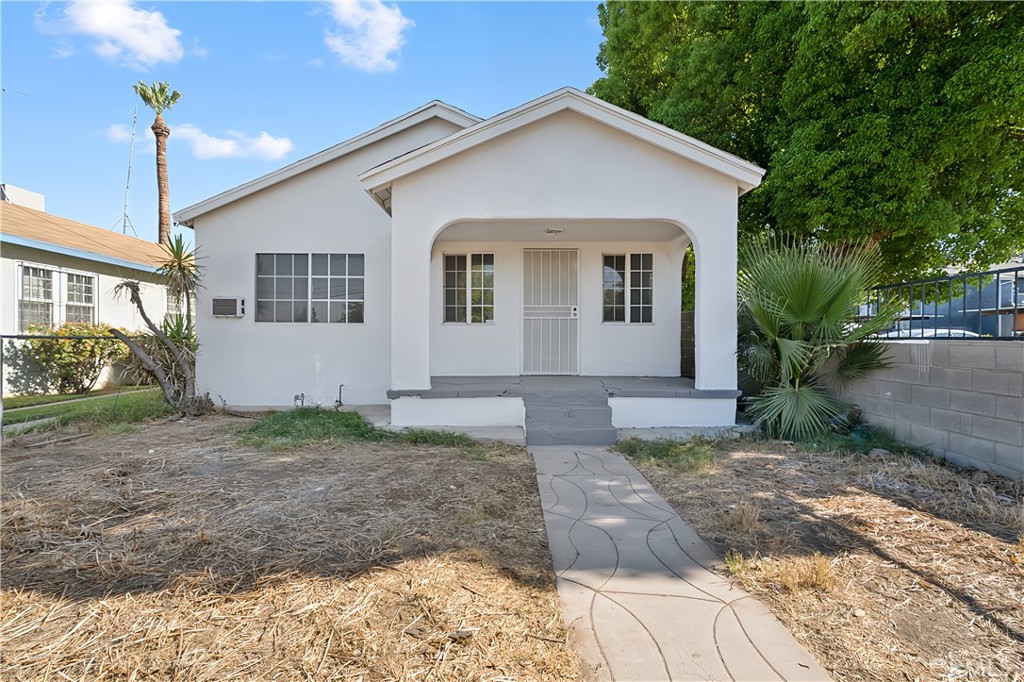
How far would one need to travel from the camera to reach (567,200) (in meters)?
7.17

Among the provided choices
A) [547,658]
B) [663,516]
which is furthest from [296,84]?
[547,658]

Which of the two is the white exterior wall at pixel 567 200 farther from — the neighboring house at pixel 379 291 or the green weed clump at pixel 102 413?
the green weed clump at pixel 102 413

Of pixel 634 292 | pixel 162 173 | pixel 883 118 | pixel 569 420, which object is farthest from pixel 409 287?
pixel 162 173

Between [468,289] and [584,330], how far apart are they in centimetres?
235

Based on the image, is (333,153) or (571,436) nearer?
(571,436)

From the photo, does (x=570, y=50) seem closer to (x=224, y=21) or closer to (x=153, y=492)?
(x=224, y=21)

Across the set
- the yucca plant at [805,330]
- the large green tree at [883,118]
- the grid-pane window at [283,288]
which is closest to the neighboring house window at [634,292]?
the yucca plant at [805,330]

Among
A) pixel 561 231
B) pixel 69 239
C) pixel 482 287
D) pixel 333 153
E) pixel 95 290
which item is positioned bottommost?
pixel 482 287

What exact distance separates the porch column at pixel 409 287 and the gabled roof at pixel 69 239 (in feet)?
16.3

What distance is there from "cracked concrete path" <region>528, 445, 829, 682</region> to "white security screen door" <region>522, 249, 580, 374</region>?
5.06 m

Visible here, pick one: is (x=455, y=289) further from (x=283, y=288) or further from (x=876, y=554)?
(x=876, y=554)

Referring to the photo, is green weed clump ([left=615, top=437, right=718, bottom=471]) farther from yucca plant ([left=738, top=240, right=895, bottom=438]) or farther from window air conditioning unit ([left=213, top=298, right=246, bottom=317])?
window air conditioning unit ([left=213, top=298, right=246, bottom=317])

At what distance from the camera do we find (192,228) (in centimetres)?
907

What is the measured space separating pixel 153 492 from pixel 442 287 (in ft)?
19.2
